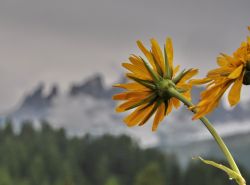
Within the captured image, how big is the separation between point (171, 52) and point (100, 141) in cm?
12772

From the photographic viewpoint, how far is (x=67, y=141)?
13312 cm

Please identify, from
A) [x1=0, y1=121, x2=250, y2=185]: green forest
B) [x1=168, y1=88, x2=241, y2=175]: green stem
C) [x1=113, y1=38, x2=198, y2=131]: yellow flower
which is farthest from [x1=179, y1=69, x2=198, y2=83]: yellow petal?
[x1=0, y1=121, x2=250, y2=185]: green forest

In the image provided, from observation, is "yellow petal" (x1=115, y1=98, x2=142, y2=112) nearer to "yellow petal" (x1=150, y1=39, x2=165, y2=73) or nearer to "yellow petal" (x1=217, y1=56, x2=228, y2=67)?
"yellow petal" (x1=150, y1=39, x2=165, y2=73)

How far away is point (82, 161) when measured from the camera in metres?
125

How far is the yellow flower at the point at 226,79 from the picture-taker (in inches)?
57.4

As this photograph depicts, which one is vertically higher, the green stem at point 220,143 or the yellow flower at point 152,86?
the yellow flower at point 152,86

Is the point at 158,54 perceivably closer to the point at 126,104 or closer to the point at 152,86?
the point at 152,86

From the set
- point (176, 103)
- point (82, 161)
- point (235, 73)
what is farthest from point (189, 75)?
point (82, 161)

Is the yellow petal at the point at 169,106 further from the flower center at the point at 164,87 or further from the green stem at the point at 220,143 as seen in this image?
the green stem at the point at 220,143

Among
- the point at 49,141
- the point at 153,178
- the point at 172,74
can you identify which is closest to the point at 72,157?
the point at 49,141

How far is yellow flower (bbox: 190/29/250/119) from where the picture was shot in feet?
4.78

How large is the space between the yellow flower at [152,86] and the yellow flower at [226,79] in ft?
0.55

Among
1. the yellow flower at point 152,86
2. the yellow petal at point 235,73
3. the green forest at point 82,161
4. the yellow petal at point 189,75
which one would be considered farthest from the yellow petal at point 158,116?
the green forest at point 82,161

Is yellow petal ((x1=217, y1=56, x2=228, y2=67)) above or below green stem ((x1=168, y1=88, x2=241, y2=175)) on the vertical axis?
above
